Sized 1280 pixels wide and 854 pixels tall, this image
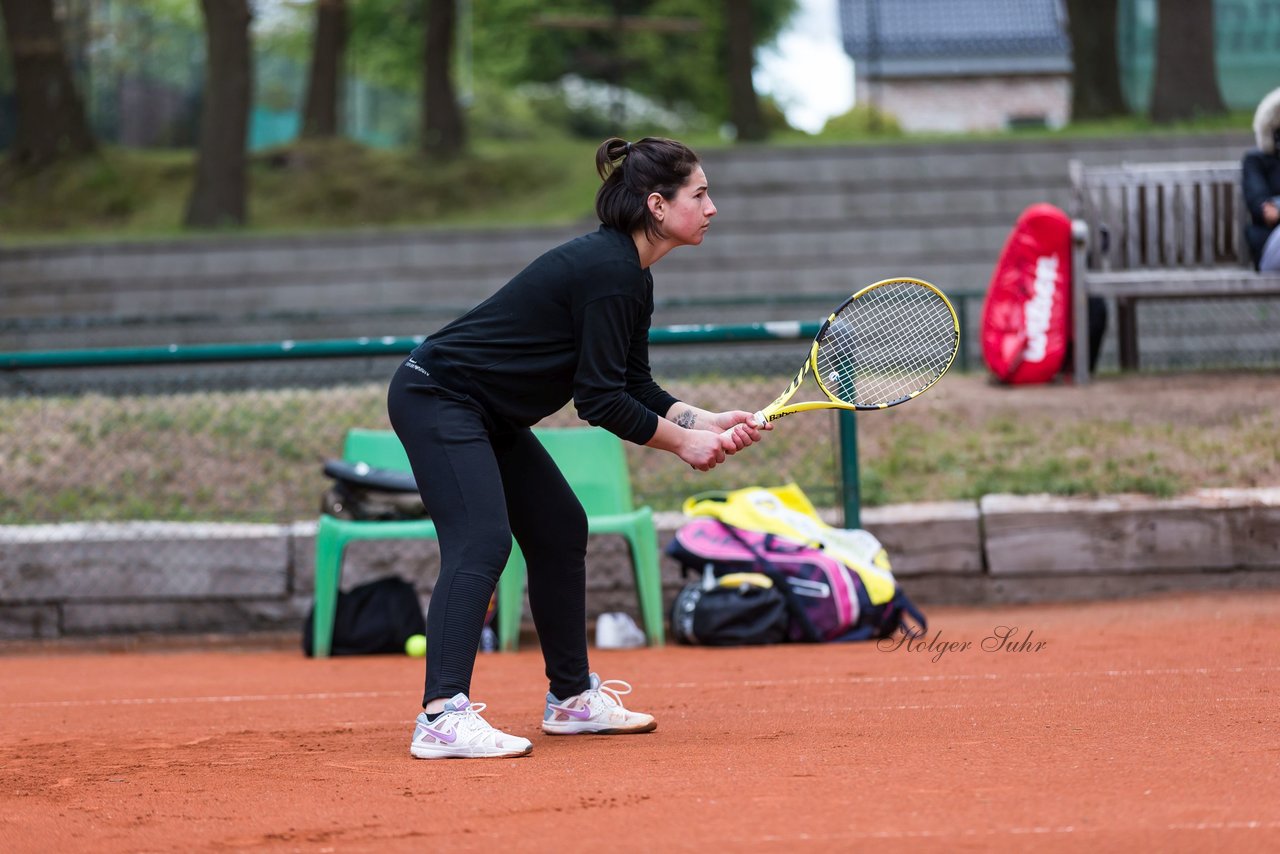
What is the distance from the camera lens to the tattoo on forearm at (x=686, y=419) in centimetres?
479

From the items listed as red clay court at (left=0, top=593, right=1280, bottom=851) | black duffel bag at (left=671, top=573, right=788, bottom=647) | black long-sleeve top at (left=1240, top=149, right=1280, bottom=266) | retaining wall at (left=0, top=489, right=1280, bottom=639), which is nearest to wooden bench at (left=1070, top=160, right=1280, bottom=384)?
black long-sleeve top at (left=1240, top=149, right=1280, bottom=266)

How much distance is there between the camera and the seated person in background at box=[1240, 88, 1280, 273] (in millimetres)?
9859

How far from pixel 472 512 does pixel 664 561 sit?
3.51 metres

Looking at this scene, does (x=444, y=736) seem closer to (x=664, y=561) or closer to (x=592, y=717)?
(x=592, y=717)

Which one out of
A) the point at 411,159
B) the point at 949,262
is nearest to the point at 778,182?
the point at 949,262

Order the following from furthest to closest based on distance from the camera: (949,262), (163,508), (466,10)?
1. (466,10)
2. (949,262)
3. (163,508)

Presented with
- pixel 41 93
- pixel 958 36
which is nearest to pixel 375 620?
pixel 41 93

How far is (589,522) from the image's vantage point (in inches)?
279

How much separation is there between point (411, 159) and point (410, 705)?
16421mm

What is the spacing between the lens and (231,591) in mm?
8078

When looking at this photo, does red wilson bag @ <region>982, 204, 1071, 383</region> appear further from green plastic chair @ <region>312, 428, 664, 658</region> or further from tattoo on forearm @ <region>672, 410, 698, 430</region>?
tattoo on forearm @ <region>672, 410, 698, 430</region>

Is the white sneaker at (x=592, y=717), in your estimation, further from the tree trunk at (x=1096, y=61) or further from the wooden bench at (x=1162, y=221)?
the tree trunk at (x=1096, y=61)

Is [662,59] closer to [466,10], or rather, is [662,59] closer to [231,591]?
[466,10]

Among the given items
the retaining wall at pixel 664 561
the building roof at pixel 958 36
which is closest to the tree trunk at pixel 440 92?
the retaining wall at pixel 664 561
